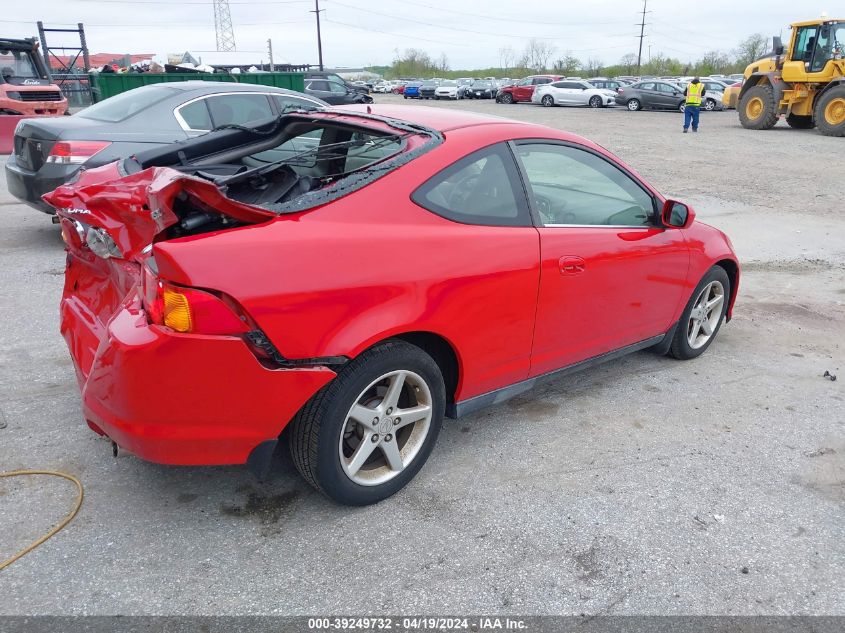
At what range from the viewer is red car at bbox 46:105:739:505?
7.96 feet

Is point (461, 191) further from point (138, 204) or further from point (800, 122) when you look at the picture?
point (800, 122)

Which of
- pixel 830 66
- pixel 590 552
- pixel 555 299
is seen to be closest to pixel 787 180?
pixel 830 66

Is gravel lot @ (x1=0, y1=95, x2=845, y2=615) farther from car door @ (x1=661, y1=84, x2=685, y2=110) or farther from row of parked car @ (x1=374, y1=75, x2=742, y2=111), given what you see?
car door @ (x1=661, y1=84, x2=685, y2=110)

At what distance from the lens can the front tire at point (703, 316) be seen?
14.7ft

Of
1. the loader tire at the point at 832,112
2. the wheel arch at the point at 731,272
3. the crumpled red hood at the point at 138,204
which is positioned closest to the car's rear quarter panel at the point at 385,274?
the crumpled red hood at the point at 138,204

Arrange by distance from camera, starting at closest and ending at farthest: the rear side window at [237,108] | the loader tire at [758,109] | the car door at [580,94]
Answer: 1. the rear side window at [237,108]
2. the loader tire at [758,109]
3. the car door at [580,94]

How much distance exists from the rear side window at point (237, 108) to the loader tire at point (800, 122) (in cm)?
2158

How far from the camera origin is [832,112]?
2012cm

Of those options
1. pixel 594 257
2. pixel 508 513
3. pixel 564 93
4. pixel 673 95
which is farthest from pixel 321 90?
pixel 508 513

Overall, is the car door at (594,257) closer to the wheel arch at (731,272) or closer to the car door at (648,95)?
the wheel arch at (731,272)

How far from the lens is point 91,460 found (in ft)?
10.4

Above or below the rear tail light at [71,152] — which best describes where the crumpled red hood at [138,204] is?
above

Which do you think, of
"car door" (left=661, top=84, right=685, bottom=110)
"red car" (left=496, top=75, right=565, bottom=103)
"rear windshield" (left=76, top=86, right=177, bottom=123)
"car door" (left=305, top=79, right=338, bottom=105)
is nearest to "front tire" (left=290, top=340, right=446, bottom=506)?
"rear windshield" (left=76, top=86, right=177, bottom=123)

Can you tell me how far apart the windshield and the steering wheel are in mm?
14514
